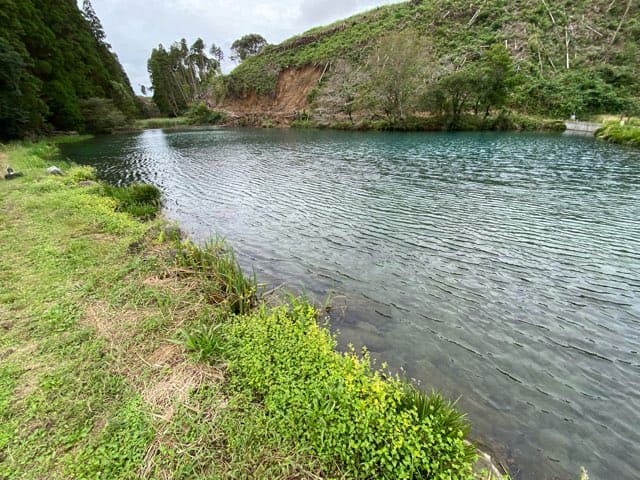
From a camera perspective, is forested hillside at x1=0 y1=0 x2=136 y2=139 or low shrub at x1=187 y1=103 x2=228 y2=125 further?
low shrub at x1=187 y1=103 x2=228 y2=125

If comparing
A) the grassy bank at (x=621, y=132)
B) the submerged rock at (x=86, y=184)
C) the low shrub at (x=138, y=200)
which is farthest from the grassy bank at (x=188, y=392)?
the grassy bank at (x=621, y=132)

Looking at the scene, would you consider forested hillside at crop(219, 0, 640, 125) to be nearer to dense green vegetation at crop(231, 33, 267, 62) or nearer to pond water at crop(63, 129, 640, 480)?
pond water at crop(63, 129, 640, 480)

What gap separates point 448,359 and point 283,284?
3.75 m

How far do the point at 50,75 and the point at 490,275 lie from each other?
58868 mm

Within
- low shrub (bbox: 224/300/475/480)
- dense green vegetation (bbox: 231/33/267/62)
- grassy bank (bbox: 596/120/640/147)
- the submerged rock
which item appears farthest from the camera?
dense green vegetation (bbox: 231/33/267/62)

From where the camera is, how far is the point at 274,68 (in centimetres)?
6381

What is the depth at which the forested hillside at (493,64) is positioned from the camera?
106 feet

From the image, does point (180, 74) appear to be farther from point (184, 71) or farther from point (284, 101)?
point (284, 101)

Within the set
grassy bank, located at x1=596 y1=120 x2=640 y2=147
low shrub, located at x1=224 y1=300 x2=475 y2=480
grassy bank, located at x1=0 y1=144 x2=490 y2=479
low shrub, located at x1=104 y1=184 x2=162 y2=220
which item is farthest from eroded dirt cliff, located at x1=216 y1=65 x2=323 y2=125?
low shrub, located at x1=224 y1=300 x2=475 y2=480

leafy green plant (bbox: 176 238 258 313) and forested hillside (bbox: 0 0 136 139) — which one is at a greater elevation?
forested hillside (bbox: 0 0 136 139)

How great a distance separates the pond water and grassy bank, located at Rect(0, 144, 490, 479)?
1331 millimetres

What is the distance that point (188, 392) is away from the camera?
3.32 metres

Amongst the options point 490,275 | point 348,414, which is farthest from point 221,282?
point 490,275

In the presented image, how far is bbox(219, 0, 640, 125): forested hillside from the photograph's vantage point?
3241 centimetres
